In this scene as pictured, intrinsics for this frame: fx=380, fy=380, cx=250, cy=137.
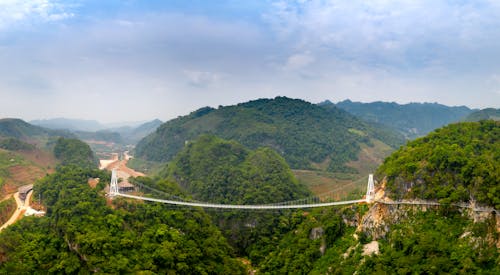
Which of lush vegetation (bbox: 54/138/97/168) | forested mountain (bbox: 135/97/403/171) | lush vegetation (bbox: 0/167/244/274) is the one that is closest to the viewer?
lush vegetation (bbox: 0/167/244/274)

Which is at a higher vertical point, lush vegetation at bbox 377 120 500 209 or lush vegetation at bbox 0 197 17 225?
lush vegetation at bbox 377 120 500 209

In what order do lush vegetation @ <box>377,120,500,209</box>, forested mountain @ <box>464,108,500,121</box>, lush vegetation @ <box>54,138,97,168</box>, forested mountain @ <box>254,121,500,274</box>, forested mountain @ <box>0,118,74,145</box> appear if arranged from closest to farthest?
forested mountain @ <box>254,121,500,274</box>, lush vegetation @ <box>377,120,500,209</box>, lush vegetation @ <box>54,138,97,168</box>, forested mountain @ <box>0,118,74,145</box>, forested mountain @ <box>464,108,500,121</box>

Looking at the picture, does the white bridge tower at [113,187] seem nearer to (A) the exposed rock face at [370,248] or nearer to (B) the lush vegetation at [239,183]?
(B) the lush vegetation at [239,183]

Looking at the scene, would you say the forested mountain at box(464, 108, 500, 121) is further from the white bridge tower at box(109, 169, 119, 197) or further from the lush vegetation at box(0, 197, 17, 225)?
the lush vegetation at box(0, 197, 17, 225)

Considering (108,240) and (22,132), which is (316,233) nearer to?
(108,240)

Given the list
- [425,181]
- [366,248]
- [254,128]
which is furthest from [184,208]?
[254,128]

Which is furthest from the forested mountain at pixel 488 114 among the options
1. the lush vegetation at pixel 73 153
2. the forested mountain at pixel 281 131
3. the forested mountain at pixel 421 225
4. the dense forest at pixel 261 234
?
the lush vegetation at pixel 73 153

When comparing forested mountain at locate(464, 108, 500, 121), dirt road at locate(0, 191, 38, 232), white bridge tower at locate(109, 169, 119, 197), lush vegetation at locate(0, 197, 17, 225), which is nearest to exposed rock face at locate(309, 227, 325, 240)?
white bridge tower at locate(109, 169, 119, 197)

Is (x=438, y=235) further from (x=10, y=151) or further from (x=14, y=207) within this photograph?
(x=10, y=151)

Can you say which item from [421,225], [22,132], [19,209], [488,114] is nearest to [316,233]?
[421,225]
